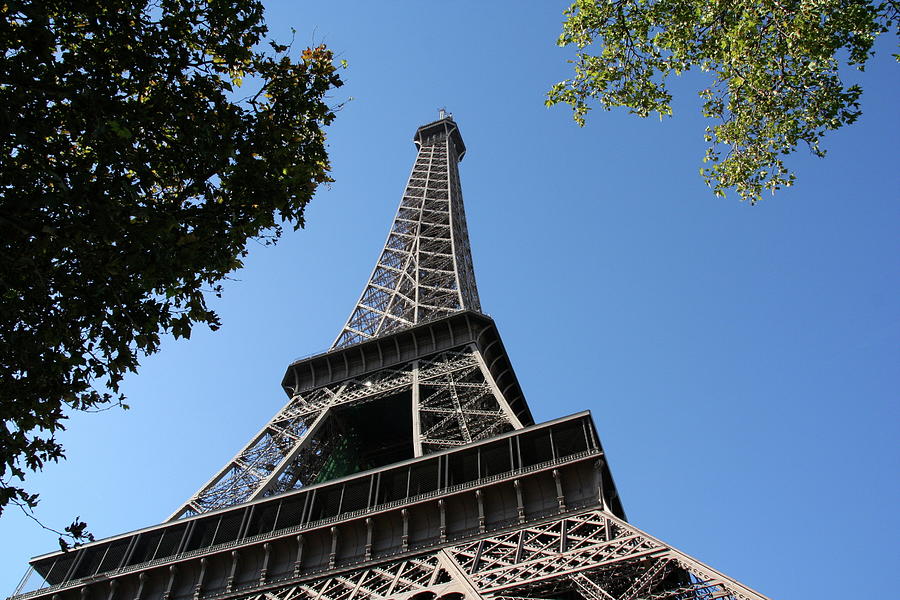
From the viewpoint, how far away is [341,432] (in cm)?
3309

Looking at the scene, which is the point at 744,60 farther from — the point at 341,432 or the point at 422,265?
the point at 422,265

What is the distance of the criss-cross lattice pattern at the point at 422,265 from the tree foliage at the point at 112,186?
1030 inches

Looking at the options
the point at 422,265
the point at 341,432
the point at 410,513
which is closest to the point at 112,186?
the point at 410,513

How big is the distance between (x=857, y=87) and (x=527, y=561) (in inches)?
452

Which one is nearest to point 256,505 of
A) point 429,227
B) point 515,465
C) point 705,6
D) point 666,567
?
point 515,465

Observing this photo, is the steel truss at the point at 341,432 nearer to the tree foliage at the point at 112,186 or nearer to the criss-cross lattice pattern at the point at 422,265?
the criss-cross lattice pattern at the point at 422,265

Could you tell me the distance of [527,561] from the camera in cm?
1645

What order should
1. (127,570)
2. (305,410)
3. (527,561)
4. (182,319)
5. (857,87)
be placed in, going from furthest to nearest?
(305,410)
(127,570)
(527,561)
(857,87)
(182,319)

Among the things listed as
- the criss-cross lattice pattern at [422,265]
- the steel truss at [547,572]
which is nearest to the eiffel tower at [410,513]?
the steel truss at [547,572]

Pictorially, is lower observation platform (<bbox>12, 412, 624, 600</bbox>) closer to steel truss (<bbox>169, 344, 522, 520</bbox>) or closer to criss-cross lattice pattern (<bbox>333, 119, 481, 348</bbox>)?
steel truss (<bbox>169, 344, 522, 520</bbox>)

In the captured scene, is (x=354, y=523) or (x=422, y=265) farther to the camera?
(x=422, y=265)

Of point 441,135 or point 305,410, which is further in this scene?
point 441,135

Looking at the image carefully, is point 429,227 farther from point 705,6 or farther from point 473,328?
point 705,6

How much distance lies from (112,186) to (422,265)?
37450 mm
